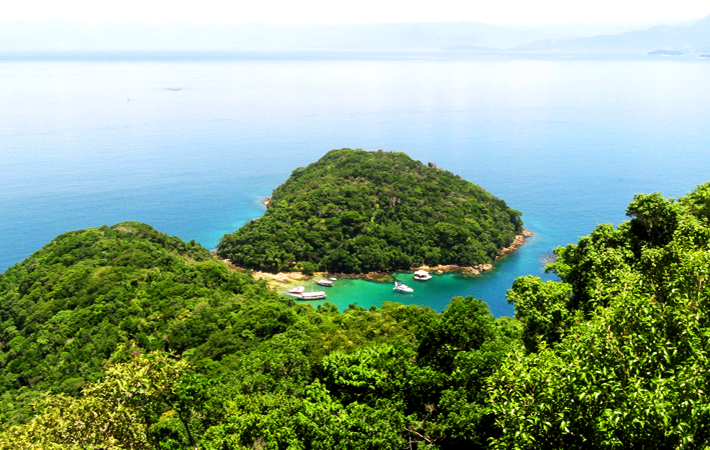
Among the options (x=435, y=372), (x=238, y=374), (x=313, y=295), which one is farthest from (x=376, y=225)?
(x=435, y=372)

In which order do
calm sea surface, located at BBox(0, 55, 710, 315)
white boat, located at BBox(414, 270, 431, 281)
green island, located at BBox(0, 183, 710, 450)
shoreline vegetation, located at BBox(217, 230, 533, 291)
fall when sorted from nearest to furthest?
green island, located at BBox(0, 183, 710, 450) < shoreline vegetation, located at BBox(217, 230, 533, 291) < white boat, located at BBox(414, 270, 431, 281) < calm sea surface, located at BBox(0, 55, 710, 315)

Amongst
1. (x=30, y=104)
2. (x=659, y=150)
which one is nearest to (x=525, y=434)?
(x=659, y=150)

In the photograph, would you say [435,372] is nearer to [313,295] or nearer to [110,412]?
[110,412]

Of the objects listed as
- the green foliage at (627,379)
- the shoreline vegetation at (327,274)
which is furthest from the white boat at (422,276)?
the green foliage at (627,379)

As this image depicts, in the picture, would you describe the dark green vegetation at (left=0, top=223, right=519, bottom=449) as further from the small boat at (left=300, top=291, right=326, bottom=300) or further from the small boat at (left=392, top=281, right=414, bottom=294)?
the small boat at (left=392, top=281, right=414, bottom=294)

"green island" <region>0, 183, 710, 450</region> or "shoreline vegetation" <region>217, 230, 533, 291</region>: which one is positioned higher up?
"green island" <region>0, 183, 710, 450</region>

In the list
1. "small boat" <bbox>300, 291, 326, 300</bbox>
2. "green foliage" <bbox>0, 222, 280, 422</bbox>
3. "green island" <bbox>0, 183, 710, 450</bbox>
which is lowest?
"small boat" <bbox>300, 291, 326, 300</bbox>

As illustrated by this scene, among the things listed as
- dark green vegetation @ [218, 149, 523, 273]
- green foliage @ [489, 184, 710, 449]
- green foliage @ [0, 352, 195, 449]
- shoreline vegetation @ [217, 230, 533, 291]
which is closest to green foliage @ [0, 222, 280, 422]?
shoreline vegetation @ [217, 230, 533, 291]
